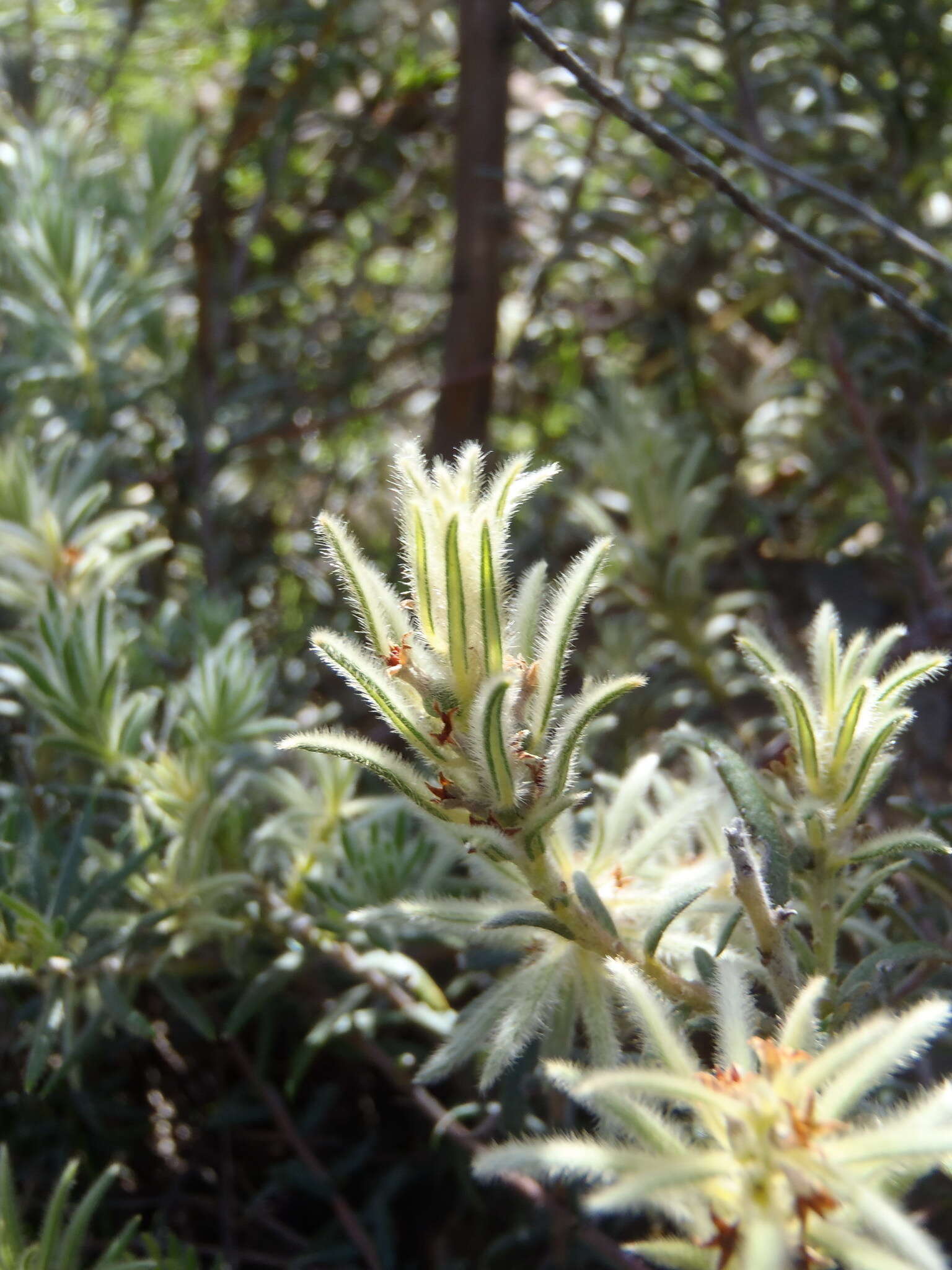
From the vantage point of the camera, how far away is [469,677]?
2.83 ft

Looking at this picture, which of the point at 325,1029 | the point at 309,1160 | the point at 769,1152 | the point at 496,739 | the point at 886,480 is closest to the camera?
the point at 769,1152

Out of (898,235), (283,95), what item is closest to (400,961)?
(898,235)

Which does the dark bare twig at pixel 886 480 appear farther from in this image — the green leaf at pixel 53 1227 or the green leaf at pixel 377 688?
the green leaf at pixel 53 1227

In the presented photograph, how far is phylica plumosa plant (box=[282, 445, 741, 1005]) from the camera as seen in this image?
33.2 inches

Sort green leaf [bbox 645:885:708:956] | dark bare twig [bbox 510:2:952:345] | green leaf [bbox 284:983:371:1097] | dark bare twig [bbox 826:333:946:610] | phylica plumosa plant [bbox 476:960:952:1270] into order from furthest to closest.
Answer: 1. dark bare twig [bbox 826:333:946:610]
2. green leaf [bbox 284:983:371:1097]
3. dark bare twig [bbox 510:2:952:345]
4. green leaf [bbox 645:885:708:956]
5. phylica plumosa plant [bbox 476:960:952:1270]

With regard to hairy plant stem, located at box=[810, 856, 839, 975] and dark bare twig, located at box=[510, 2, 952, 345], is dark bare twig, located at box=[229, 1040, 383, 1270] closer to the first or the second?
hairy plant stem, located at box=[810, 856, 839, 975]

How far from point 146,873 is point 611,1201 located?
0.89 m

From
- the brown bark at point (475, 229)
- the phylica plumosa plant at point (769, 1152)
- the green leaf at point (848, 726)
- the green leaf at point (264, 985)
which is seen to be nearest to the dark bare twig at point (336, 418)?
the brown bark at point (475, 229)

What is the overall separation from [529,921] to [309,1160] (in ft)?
2.49

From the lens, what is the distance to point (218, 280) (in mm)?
2359

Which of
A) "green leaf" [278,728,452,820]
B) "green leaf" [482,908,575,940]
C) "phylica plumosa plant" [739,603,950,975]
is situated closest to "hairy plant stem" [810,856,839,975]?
"phylica plumosa plant" [739,603,950,975]

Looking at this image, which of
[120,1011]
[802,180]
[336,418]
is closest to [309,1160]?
[120,1011]

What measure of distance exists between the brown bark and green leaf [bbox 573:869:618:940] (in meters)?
1.28

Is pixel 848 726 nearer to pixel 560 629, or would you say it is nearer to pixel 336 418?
pixel 560 629
